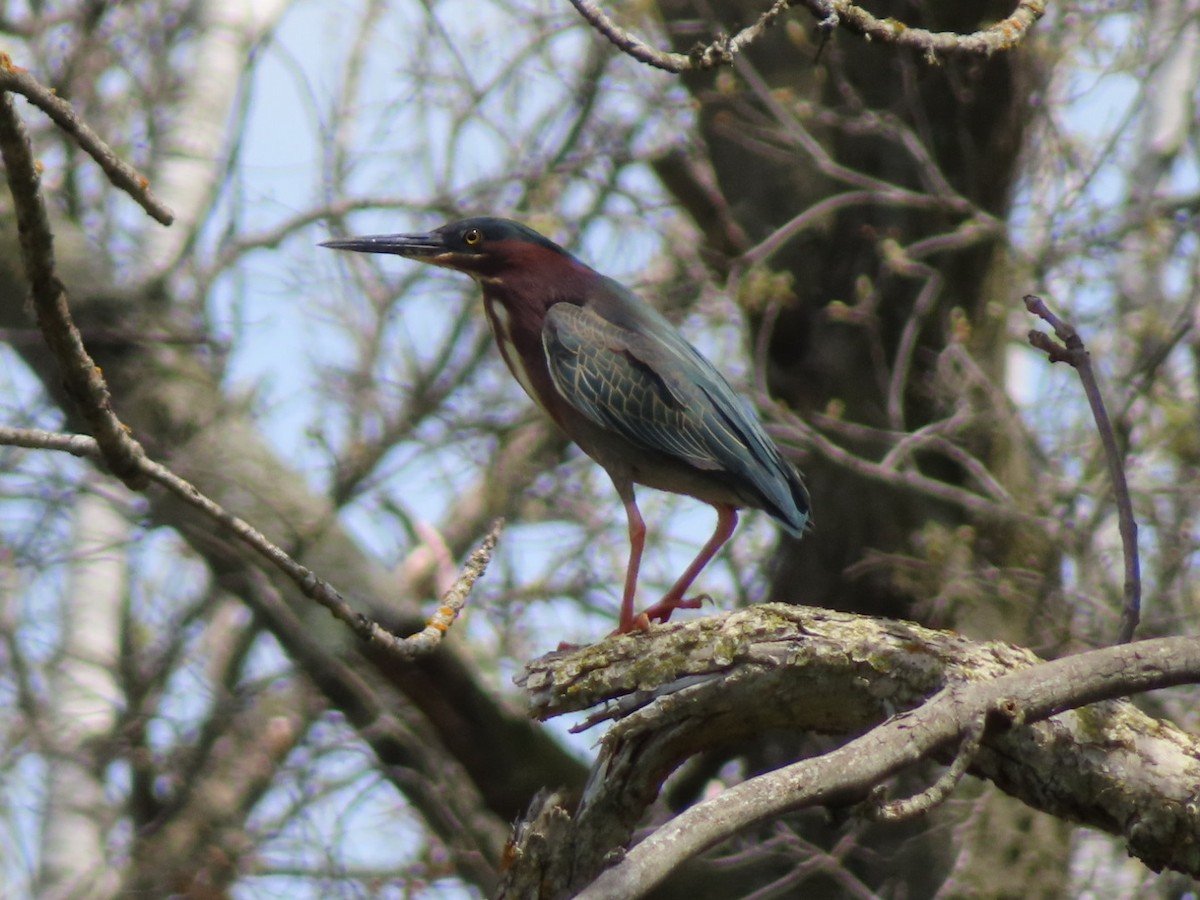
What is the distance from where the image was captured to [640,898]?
76.4 inches

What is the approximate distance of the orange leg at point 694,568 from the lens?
440 cm

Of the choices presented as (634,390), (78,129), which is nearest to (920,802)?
(78,129)

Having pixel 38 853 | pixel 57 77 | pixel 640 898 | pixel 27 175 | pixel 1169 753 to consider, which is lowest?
pixel 640 898

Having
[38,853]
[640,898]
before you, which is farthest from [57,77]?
[640,898]

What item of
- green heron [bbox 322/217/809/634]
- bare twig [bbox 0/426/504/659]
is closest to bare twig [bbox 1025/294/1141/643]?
bare twig [bbox 0/426/504/659]

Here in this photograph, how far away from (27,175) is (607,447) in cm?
279

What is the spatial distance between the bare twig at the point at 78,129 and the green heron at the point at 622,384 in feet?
7.71

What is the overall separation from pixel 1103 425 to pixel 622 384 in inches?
78.0

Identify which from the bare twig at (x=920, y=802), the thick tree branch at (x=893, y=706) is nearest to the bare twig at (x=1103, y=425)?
the thick tree branch at (x=893, y=706)

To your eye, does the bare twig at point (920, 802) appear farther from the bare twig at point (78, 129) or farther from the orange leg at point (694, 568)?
the orange leg at point (694, 568)

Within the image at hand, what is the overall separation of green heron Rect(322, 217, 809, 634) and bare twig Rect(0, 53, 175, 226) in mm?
2349

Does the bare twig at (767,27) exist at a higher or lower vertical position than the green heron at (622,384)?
lower

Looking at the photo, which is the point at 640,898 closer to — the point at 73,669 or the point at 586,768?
the point at 586,768

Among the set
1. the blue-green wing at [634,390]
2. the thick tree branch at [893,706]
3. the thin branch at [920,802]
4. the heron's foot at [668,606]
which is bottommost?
the thin branch at [920,802]
